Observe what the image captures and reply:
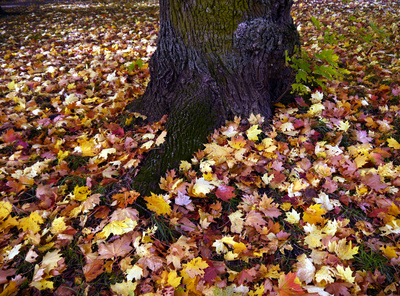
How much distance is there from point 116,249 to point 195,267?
602 mm

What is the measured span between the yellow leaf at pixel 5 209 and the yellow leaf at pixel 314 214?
2.38 m

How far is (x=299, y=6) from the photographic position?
24.3 feet

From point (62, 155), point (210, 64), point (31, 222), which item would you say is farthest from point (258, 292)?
point (62, 155)

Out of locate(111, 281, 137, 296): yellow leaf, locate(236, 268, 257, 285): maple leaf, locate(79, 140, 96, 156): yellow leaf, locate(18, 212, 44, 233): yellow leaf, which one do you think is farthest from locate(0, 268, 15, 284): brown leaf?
locate(236, 268, 257, 285): maple leaf

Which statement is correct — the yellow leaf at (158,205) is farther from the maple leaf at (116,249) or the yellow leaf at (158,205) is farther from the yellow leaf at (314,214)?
the yellow leaf at (314,214)

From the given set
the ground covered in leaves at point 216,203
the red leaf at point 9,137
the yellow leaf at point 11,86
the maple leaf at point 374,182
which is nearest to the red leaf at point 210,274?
the ground covered in leaves at point 216,203

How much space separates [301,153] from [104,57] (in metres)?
4.35

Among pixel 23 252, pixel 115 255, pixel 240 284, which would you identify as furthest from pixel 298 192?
pixel 23 252

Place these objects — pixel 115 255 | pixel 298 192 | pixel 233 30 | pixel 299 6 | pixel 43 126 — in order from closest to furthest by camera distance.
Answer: pixel 115 255, pixel 298 192, pixel 233 30, pixel 43 126, pixel 299 6

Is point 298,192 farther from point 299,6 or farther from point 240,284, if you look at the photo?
point 299,6

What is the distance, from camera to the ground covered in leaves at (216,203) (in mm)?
1584

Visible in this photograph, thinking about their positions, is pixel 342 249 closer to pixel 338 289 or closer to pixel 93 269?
pixel 338 289

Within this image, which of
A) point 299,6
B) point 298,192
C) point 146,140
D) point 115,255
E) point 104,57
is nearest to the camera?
point 115,255

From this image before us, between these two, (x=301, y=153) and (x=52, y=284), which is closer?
(x=52, y=284)
